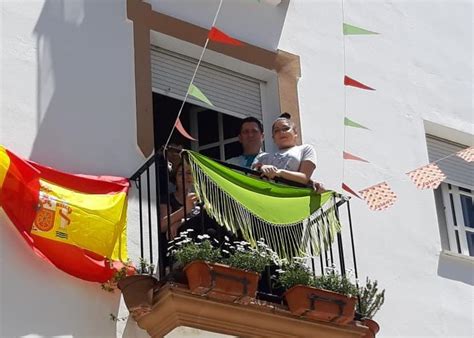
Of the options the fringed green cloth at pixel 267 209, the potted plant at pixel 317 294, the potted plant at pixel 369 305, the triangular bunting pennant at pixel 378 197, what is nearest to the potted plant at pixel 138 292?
the fringed green cloth at pixel 267 209

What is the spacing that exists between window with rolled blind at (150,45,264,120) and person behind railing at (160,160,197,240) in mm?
942

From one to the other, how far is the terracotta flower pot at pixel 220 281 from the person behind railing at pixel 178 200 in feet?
2.07

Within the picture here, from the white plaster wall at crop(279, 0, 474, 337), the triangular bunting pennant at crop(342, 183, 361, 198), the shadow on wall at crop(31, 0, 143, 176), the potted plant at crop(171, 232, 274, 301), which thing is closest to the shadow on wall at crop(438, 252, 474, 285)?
the white plaster wall at crop(279, 0, 474, 337)

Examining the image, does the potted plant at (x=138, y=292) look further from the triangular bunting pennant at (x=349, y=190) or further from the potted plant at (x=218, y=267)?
the triangular bunting pennant at (x=349, y=190)

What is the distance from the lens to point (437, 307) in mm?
10008

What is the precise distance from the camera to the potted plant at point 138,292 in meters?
7.70

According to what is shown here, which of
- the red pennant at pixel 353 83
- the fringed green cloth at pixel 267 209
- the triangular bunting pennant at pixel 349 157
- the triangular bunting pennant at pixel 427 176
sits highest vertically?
the red pennant at pixel 353 83

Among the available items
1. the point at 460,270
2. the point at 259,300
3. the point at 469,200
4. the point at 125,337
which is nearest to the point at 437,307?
the point at 460,270

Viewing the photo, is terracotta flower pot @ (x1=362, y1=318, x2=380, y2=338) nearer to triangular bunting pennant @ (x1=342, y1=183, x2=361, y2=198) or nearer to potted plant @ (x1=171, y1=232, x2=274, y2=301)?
potted plant @ (x1=171, y1=232, x2=274, y2=301)

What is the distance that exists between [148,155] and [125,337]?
160cm

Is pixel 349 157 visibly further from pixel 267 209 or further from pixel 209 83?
pixel 267 209

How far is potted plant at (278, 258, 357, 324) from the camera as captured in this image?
800 cm

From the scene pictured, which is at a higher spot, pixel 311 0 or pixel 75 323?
pixel 311 0

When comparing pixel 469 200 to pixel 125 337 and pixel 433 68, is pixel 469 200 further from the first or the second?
pixel 125 337
